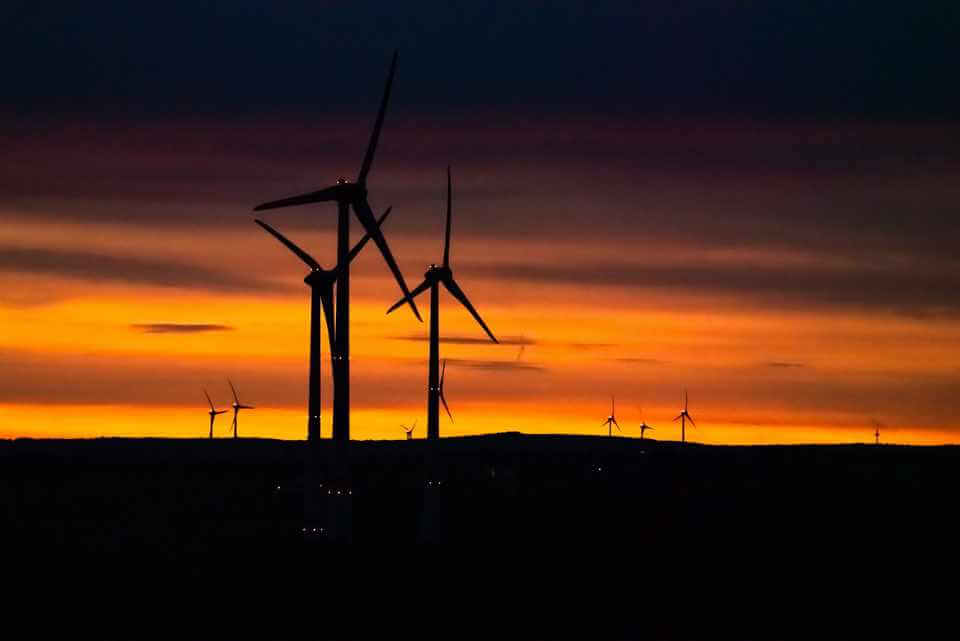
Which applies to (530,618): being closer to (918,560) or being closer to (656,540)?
(918,560)

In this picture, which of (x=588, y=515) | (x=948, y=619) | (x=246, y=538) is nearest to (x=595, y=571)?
(x=948, y=619)

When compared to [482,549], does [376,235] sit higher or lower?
higher

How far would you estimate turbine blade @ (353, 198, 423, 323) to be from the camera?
9738 centimetres

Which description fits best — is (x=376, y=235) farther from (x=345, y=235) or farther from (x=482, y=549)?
(x=482, y=549)

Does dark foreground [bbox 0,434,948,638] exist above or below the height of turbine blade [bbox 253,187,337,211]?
below

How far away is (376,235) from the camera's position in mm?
100000

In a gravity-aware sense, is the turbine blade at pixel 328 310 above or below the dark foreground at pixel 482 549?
above

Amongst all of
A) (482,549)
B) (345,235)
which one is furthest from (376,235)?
(482,549)

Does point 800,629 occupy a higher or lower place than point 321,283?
lower

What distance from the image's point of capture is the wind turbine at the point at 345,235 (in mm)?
100062

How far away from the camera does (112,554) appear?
136 metres

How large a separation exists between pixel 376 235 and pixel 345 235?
3.76m

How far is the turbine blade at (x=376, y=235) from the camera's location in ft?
319

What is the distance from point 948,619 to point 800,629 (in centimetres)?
867
